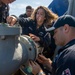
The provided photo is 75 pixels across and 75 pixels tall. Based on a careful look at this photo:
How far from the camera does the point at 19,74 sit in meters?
2.28

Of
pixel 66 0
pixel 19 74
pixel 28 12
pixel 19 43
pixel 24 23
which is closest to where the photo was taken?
pixel 19 43

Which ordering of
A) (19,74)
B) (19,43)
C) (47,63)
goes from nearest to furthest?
(19,43) → (19,74) → (47,63)

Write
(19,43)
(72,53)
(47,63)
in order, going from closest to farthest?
(72,53) < (19,43) < (47,63)

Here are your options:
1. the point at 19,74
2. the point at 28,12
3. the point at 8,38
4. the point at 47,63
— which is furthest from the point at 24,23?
the point at 28,12

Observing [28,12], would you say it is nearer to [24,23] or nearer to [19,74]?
[24,23]

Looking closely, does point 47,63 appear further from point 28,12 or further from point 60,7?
point 28,12

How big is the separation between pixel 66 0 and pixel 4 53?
289cm

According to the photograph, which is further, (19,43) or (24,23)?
(24,23)

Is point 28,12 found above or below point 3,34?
below

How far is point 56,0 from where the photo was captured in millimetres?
4680

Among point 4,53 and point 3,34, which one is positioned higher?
point 3,34

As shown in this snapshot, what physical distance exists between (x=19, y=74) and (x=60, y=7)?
8.40ft

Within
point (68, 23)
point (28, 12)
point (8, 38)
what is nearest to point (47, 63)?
point (68, 23)

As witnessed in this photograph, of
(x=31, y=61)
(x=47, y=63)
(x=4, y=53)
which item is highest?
(x=4, y=53)
